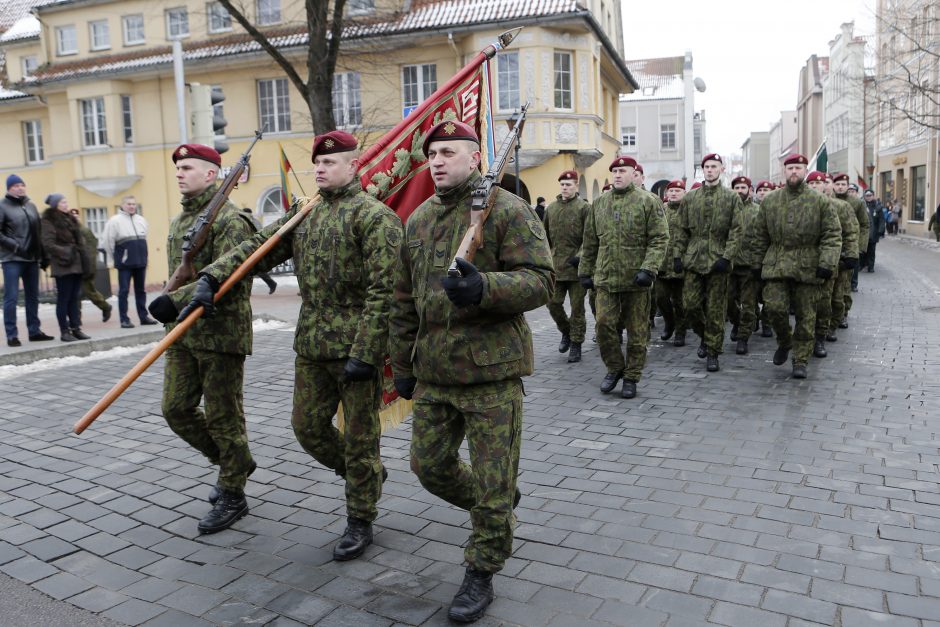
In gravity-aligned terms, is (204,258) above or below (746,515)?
above

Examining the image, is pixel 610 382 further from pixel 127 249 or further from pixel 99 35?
pixel 99 35

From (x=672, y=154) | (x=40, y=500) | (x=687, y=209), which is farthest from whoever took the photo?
(x=672, y=154)

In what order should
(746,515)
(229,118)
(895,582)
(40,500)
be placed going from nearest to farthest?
1. (895,582)
2. (746,515)
3. (40,500)
4. (229,118)

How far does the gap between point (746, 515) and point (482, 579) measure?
178cm

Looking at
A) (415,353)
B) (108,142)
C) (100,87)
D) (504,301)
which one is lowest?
(415,353)

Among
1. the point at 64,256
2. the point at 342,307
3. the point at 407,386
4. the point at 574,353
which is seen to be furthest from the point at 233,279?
the point at 64,256

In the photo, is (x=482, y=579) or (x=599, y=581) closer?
(x=482, y=579)

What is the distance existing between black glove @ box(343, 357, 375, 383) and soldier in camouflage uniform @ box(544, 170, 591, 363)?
5.82m

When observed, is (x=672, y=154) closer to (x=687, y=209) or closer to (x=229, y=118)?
(x=229, y=118)

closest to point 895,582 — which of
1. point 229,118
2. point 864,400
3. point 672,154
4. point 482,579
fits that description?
point 482,579

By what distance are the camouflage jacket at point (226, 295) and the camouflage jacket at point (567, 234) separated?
5559mm

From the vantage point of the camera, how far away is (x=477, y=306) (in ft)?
11.2

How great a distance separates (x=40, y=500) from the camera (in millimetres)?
5055

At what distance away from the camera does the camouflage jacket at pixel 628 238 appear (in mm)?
7449
